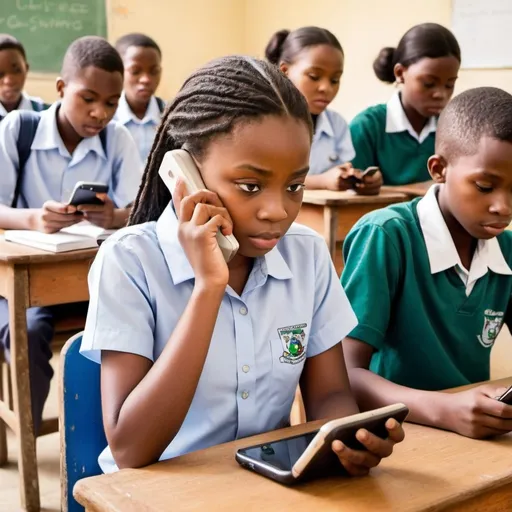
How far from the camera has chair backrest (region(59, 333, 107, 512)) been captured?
117 centimetres

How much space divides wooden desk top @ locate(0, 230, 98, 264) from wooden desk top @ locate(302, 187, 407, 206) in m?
1.01

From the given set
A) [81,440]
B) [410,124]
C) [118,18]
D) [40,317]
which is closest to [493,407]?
[81,440]

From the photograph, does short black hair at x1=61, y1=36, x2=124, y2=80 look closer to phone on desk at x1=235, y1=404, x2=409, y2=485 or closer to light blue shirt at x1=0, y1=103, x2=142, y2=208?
light blue shirt at x1=0, y1=103, x2=142, y2=208

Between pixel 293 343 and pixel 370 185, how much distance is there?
6.76 feet

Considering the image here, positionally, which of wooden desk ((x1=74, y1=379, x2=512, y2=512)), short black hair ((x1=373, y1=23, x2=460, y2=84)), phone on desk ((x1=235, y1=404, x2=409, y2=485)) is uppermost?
short black hair ((x1=373, y1=23, x2=460, y2=84))

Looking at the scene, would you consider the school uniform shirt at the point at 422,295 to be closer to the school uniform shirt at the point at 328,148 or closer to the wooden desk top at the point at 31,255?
the wooden desk top at the point at 31,255

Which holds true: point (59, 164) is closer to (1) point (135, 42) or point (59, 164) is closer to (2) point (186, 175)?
(2) point (186, 175)

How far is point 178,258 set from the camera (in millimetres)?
1141

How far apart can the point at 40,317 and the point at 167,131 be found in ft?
4.50

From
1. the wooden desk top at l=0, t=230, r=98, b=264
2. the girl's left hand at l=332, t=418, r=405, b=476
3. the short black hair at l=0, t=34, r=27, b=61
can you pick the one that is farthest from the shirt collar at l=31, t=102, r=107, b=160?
the girl's left hand at l=332, t=418, r=405, b=476

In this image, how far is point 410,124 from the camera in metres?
3.62

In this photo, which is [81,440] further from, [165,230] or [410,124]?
[410,124]

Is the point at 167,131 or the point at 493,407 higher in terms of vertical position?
the point at 167,131

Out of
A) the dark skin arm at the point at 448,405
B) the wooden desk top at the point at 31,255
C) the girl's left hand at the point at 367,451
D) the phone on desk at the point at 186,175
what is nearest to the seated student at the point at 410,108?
the wooden desk top at the point at 31,255
